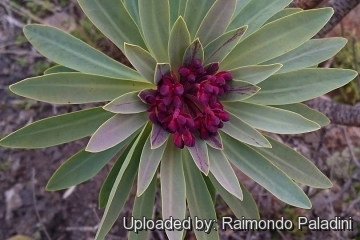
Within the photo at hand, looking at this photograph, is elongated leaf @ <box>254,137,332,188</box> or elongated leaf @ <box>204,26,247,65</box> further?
elongated leaf @ <box>254,137,332,188</box>

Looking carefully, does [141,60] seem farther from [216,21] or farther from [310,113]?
[310,113]

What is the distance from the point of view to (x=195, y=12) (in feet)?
3.78

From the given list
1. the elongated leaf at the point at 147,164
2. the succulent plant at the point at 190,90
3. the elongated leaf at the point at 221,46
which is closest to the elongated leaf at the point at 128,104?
the succulent plant at the point at 190,90

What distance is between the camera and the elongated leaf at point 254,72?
3.58ft

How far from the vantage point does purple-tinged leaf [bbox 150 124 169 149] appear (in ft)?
3.54

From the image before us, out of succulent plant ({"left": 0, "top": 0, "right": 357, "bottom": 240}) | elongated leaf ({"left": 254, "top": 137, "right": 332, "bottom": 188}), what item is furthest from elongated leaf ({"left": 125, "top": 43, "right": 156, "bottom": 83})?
elongated leaf ({"left": 254, "top": 137, "right": 332, "bottom": 188})

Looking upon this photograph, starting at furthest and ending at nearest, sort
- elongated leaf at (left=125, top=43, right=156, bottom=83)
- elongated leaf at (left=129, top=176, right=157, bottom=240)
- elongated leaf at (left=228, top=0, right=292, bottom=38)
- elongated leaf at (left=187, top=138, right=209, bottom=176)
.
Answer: elongated leaf at (left=129, top=176, right=157, bottom=240)
elongated leaf at (left=228, top=0, right=292, bottom=38)
elongated leaf at (left=187, top=138, right=209, bottom=176)
elongated leaf at (left=125, top=43, right=156, bottom=83)

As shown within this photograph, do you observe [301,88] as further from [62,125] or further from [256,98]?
[62,125]

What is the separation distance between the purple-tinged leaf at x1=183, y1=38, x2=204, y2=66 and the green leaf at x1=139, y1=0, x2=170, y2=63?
8 centimetres

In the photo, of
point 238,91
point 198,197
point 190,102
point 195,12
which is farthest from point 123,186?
point 195,12

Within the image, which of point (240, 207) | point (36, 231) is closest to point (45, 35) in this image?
point (240, 207)

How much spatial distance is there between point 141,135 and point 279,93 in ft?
1.45

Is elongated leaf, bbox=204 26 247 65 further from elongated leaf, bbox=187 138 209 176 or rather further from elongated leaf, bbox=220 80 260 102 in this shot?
elongated leaf, bbox=187 138 209 176

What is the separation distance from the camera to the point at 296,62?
4.17 ft
